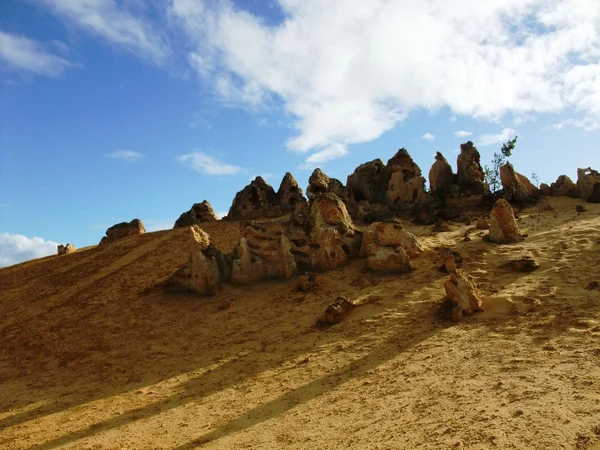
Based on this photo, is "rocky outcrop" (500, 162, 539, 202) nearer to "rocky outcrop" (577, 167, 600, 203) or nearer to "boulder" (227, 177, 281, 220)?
"rocky outcrop" (577, 167, 600, 203)

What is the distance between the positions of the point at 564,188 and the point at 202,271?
15.9 m

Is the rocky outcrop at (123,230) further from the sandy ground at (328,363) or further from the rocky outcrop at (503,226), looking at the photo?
the rocky outcrop at (503,226)

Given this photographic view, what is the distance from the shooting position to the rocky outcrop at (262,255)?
14.2 metres

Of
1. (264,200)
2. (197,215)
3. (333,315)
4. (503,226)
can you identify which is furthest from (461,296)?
(197,215)

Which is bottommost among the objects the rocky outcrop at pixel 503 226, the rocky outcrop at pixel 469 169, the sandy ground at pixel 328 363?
the sandy ground at pixel 328 363

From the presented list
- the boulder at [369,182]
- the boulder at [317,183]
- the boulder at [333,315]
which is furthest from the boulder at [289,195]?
the boulder at [333,315]

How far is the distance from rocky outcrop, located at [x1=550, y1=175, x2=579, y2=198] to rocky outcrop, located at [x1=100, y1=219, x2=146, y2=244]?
20241 mm

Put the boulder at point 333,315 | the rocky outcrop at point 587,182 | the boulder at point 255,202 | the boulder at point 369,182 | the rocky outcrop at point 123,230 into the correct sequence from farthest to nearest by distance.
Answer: the rocky outcrop at point 123,230, the boulder at point 255,202, the boulder at point 369,182, the rocky outcrop at point 587,182, the boulder at point 333,315

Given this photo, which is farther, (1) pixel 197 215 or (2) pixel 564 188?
(1) pixel 197 215

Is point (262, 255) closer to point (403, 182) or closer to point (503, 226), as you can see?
point (503, 226)

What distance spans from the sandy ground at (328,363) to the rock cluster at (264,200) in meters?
8.35

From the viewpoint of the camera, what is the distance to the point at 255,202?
2348 cm

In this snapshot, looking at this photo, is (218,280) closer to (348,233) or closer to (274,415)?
(348,233)

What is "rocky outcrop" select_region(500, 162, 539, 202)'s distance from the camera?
1917 centimetres
